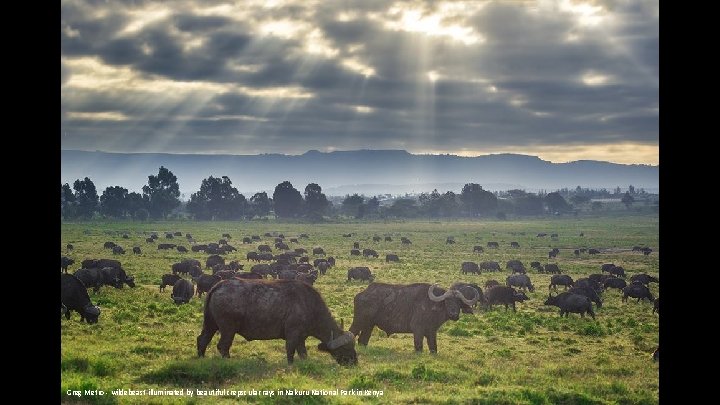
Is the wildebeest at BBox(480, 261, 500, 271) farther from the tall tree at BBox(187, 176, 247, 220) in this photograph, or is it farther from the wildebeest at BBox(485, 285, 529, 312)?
the tall tree at BBox(187, 176, 247, 220)

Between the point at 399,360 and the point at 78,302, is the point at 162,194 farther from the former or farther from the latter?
the point at 399,360

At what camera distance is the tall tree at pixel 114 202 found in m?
168

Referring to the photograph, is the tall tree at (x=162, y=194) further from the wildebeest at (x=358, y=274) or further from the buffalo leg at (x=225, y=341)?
the buffalo leg at (x=225, y=341)

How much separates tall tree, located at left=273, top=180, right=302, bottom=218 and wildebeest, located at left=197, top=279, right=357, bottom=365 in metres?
158

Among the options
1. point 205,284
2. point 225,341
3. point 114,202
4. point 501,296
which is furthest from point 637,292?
point 114,202

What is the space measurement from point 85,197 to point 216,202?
38.3 m

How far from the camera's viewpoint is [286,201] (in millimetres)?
175250

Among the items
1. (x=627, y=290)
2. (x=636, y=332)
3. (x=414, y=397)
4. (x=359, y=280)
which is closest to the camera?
(x=414, y=397)

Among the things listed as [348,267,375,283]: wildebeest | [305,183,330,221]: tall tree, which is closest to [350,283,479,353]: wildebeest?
[348,267,375,283]: wildebeest

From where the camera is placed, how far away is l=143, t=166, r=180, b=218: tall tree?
171375 millimetres
